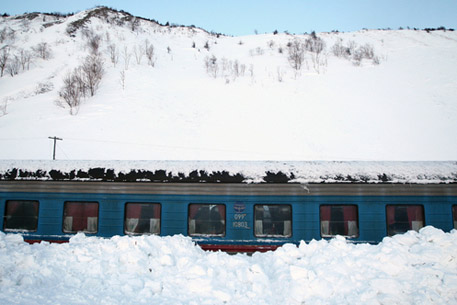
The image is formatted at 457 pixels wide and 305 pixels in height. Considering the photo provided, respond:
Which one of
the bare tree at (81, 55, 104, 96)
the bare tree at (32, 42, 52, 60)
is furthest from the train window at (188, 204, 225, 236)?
the bare tree at (32, 42, 52, 60)

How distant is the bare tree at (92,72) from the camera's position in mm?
35000

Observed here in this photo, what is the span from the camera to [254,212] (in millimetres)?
8938

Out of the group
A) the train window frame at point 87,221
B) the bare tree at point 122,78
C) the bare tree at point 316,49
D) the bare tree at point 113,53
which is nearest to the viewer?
the train window frame at point 87,221

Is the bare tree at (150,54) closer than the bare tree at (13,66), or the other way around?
the bare tree at (13,66)

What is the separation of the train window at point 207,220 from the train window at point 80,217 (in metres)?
2.50

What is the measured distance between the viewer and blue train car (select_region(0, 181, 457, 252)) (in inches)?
348

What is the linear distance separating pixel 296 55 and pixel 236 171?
1478 inches

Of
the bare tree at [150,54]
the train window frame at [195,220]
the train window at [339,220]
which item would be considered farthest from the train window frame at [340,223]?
the bare tree at [150,54]

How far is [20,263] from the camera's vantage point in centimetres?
618

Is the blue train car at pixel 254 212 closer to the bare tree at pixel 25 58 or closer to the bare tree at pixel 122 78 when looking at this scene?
the bare tree at pixel 122 78

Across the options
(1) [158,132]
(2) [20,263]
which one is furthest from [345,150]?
(2) [20,263]

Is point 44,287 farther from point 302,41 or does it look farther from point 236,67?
point 302,41

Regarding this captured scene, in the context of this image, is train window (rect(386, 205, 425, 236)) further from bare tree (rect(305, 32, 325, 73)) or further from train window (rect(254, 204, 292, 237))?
bare tree (rect(305, 32, 325, 73))

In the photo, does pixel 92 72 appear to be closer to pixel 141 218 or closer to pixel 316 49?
pixel 316 49
